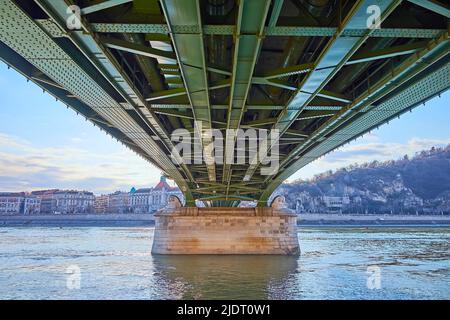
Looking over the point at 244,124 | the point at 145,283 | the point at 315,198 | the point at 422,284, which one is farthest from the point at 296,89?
the point at 315,198

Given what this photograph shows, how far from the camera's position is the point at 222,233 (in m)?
32.7

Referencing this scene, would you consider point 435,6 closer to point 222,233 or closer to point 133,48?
point 133,48

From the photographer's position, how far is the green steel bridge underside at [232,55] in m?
6.68

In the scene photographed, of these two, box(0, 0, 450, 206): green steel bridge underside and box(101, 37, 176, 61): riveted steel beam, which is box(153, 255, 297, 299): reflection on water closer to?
Answer: box(0, 0, 450, 206): green steel bridge underside

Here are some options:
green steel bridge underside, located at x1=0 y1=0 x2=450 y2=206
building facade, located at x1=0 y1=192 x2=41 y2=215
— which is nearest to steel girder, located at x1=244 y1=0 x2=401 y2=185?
green steel bridge underside, located at x1=0 y1=0 x2=450 y2=206

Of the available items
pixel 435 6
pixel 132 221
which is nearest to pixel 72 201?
pixel 132 221

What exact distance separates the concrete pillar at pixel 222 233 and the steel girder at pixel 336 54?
70.7 feet

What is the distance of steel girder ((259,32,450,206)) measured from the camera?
7.89m

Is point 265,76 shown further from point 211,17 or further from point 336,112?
point 336,112

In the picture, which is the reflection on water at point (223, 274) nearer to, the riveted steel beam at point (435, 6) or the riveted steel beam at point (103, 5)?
the riveted steel beam at point (103, 5)

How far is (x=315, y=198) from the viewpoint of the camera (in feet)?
624

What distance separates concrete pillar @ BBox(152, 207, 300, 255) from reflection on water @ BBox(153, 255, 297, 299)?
143 centimetres

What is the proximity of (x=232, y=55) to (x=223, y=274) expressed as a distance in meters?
16.4

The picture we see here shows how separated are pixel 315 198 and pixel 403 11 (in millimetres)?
189199
